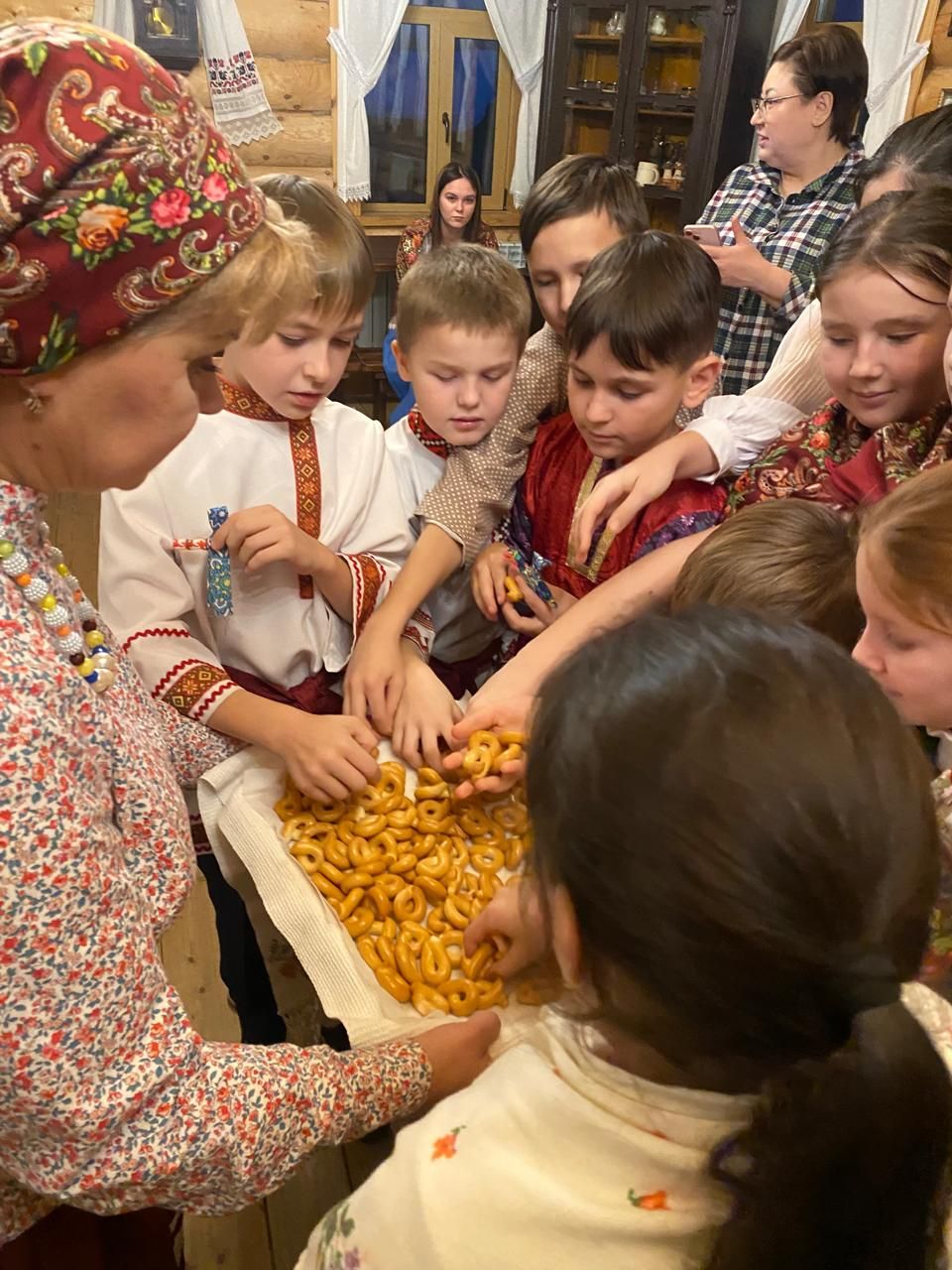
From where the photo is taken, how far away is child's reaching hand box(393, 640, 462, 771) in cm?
125

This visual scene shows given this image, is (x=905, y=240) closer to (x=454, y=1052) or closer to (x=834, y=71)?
(x=454, y=1052)

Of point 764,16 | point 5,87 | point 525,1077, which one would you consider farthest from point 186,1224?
point 764,16

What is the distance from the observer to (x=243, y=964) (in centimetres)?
151

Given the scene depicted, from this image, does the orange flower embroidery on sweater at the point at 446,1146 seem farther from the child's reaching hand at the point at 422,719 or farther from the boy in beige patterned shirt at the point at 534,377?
the boy in beige patterned shirt at the point at 534,377

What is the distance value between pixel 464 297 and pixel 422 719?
70 cm

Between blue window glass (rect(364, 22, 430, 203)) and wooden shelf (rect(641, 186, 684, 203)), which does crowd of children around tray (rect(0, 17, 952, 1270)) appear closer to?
wooden shelf (rect(641, 186, 684, 203))

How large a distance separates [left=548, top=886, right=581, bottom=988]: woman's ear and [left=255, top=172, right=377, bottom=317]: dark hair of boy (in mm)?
964

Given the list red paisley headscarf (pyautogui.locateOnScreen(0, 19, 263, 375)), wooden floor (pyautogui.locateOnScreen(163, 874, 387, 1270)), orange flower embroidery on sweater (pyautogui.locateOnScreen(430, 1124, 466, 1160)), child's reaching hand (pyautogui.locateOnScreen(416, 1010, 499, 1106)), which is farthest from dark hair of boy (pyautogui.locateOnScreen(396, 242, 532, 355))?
wooden floor (pyautogui.locateOnScreen(163, 874, 387, 1270))

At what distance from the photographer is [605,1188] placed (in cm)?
58

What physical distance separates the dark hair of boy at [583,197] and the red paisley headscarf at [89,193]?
101 cm

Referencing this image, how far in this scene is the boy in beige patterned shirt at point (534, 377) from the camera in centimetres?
153

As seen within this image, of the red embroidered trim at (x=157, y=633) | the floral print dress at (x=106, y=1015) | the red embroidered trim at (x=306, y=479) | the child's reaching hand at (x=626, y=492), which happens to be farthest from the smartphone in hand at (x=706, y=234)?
the floral print dress at (x=106, y=1015)

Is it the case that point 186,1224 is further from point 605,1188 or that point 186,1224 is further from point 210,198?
point 210,198

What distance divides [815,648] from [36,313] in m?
0.60
